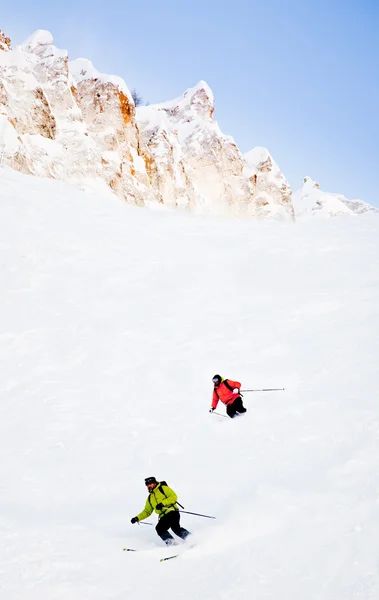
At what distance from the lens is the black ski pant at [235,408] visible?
8.88 metres

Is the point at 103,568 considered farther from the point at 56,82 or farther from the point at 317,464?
the point at 56,82

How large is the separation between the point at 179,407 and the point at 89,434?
6.28ft

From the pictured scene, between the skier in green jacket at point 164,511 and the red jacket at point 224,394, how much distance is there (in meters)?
3.17

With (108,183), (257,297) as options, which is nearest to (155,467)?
(257,297)

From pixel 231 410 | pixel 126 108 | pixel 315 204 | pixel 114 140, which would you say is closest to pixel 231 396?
pixel 231 410

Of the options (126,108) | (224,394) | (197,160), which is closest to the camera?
(224,394)

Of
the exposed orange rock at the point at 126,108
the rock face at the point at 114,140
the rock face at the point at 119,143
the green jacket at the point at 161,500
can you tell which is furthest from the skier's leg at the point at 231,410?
the exposed orange rock at the point at 126,108

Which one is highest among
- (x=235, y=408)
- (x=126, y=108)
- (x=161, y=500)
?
(x=126, y=108)

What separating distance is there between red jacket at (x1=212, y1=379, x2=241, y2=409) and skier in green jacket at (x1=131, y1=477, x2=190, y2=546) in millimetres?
3173

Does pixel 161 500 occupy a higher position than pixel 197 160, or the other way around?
pixel 197 160

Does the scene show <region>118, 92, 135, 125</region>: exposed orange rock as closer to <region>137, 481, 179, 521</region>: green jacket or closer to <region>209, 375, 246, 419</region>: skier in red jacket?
<region>209, 375, 246, 419</region>: skier in red jacket

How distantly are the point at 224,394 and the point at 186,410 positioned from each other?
93 centimetres

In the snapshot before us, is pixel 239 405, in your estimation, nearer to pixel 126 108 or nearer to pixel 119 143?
pixel 119 143

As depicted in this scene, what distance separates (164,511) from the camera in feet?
19.0
